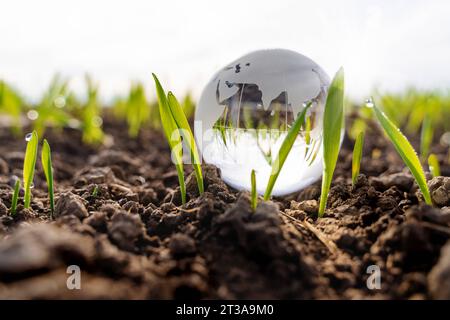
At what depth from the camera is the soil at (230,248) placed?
42.9 inches

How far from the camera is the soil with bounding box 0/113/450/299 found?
109 cm

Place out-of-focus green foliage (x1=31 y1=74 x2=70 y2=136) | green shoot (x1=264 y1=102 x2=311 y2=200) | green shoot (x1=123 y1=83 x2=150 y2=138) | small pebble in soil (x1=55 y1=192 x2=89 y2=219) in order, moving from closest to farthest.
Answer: green shoot (x1=264 y1=102 x2=311 y2=200)
small pebble in soil (x1=55 y1=192 x2=89 y2=219)
out-of-focus green foliage (x1=31 y1=74 x2=70 y2=136)
green shoot (x1=123 y1=83 x2=150 y2=138)

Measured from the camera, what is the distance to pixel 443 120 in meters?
4.75

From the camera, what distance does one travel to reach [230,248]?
4.20 feet

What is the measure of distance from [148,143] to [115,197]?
1.83 meters

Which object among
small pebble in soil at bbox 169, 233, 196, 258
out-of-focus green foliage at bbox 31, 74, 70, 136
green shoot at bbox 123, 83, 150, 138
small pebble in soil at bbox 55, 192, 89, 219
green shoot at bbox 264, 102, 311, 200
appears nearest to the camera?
small pebble in soil at bbox 169, 233, 196, 258

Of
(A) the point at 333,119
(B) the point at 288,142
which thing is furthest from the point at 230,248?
(A) the point at 333,119

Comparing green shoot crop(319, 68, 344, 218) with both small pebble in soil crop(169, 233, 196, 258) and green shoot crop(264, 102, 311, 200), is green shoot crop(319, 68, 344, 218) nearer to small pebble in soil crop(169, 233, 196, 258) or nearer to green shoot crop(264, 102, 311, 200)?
green shoot crop(264, 102, 311, 200)

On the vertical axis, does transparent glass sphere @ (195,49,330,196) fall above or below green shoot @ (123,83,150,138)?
below

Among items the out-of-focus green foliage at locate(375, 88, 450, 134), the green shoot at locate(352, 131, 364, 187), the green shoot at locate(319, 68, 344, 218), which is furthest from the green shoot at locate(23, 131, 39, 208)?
the out-of-focus green foliage at locate(375, 88, 450, 134)

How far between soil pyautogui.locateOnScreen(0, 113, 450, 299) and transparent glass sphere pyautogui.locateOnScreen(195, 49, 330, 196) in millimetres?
142

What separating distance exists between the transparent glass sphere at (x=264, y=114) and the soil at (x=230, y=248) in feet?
0.47

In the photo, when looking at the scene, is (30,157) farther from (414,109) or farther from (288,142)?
(414,109)

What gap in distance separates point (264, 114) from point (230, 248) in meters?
0.61
